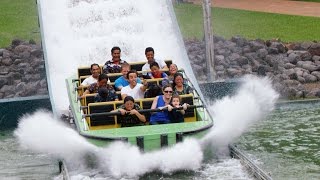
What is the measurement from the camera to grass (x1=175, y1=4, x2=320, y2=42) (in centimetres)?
2433

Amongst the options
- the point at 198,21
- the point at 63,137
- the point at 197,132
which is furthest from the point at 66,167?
the point at 198,21

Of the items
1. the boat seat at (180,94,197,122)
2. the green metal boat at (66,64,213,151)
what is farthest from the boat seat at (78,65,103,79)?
the boat seat at (180,94,197,122)

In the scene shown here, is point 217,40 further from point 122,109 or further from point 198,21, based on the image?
point 122,109

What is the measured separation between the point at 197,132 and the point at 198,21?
51.6 feet

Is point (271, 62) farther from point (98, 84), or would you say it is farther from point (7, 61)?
point (98, 84)

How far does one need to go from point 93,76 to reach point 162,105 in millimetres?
1858

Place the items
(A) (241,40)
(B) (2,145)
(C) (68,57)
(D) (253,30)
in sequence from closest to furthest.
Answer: (B) (2,145) → (C) (68,57) → (A) (241,40) → (D) (253,30)

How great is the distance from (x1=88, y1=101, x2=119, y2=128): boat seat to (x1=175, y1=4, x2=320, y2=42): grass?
1110 cm

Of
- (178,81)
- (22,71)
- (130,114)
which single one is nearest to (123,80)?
(178,81)

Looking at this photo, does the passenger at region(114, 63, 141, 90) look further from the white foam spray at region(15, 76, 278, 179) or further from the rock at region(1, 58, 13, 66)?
the rock at region(1, 58, 13, 66)

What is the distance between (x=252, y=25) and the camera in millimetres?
26094

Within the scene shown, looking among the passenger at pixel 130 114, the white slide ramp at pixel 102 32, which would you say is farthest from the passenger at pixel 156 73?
the white slide ramp at pixel 102 32

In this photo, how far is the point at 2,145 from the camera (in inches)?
606

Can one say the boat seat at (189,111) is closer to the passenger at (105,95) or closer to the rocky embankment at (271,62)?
the passenger at (105,95)
